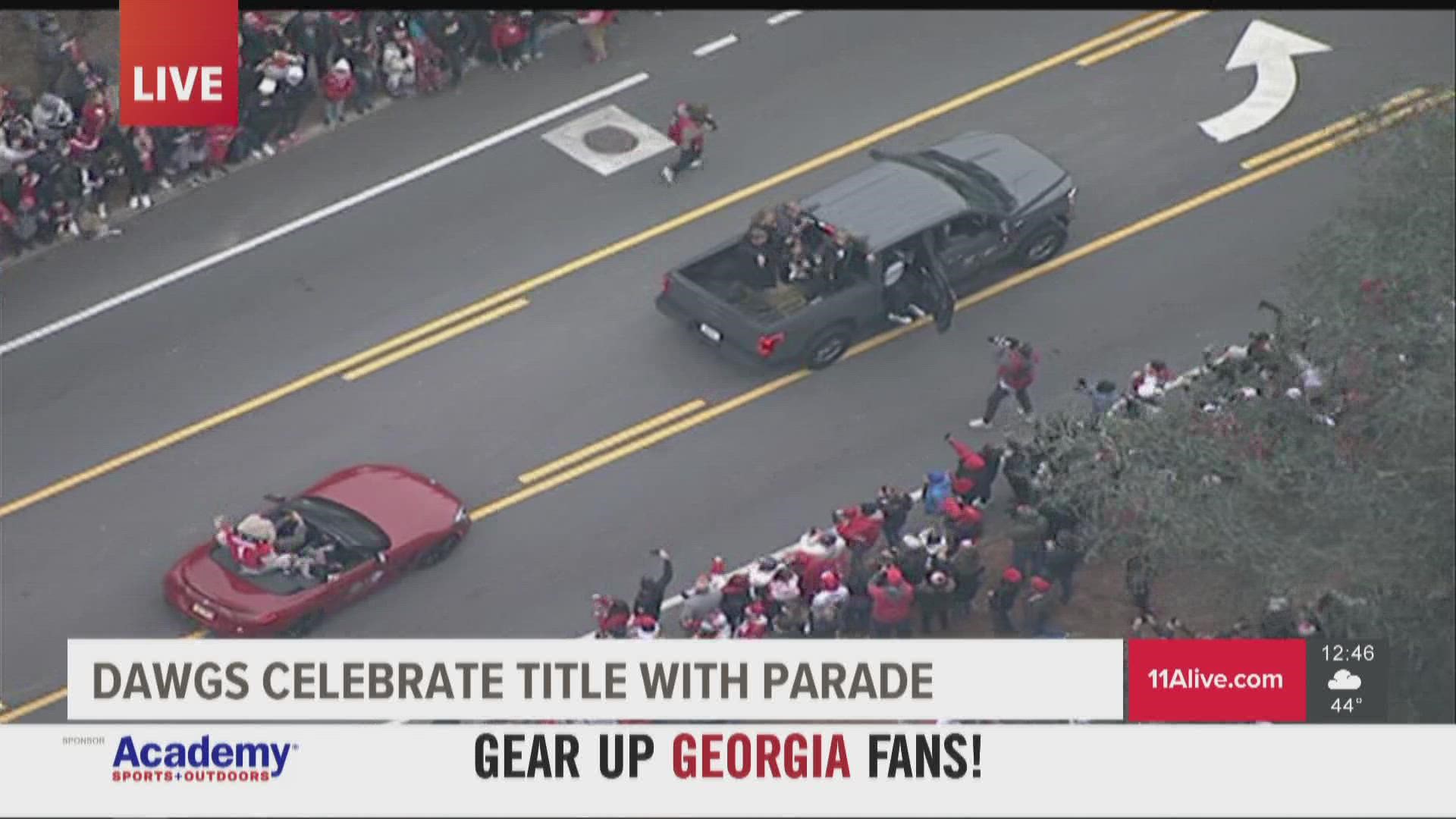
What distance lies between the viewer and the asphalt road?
37156mm

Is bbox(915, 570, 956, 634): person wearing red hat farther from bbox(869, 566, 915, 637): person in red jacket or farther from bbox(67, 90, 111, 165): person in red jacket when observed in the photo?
bbox(67, 90, 111, 165): person in red jacket

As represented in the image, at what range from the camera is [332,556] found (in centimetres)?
3588

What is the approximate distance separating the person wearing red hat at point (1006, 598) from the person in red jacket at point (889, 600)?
900 mm

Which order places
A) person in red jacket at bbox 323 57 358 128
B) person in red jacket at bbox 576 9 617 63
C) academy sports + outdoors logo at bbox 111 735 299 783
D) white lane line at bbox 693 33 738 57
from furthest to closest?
white lane line at bbox 693 33 738 57, person in red jacket at bbox 576 9 617 63, person in red jacket at bbox 323 57 358 128, academy sports + outdoors logo at bbox 111 735 299 783

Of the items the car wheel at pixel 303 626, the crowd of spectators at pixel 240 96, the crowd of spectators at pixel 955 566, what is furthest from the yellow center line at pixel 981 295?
the crowd of spectators at pixel 240 96

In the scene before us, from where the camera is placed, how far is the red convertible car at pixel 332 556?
35.5 metres

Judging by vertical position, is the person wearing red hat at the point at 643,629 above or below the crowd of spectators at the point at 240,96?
below

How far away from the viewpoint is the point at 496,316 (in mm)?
40281

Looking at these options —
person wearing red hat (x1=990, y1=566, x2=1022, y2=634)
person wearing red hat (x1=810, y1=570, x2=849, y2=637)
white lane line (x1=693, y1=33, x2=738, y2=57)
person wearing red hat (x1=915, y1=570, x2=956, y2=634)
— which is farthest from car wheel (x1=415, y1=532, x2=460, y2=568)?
white lane line (x1=693, y1=33, x2=738, y2=57)

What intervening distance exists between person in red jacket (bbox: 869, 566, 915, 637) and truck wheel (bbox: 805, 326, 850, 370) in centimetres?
502

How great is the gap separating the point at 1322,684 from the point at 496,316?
12333mm

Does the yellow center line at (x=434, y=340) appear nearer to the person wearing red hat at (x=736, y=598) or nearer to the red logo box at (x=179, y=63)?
the red logo box at (x=179, y=63)

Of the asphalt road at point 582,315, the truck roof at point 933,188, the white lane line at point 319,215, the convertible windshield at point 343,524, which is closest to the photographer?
the convertible windshield at point 343,524

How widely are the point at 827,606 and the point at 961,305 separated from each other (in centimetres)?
698
